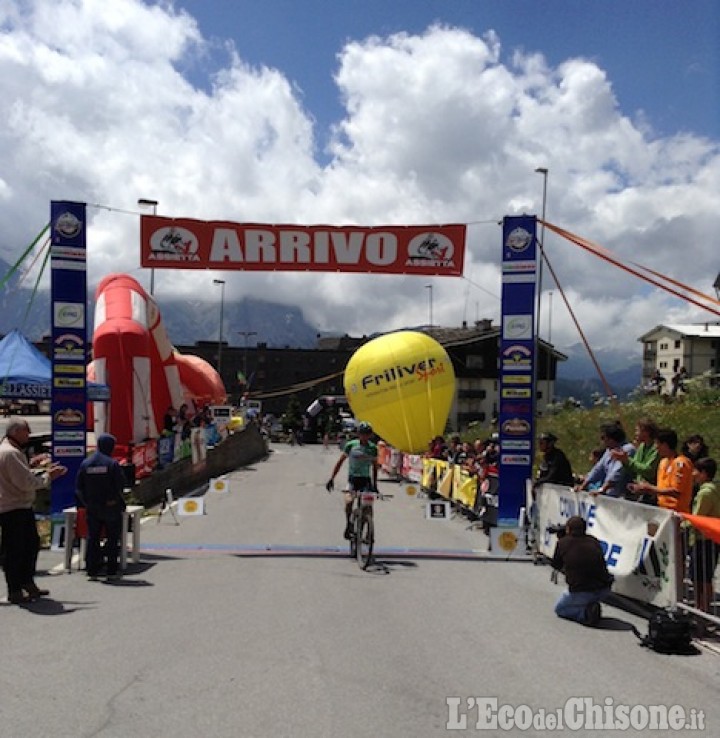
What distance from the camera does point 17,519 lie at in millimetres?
7469

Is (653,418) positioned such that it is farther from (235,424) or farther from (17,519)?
(235,424)

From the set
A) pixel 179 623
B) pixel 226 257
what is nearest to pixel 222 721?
pixel 179 623

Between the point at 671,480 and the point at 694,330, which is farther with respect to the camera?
the point at 694,330

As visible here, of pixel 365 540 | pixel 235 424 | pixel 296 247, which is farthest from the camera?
pixel 235 424

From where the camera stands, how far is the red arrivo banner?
11.7 meters

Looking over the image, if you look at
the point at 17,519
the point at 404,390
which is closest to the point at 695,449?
the point at 17,519

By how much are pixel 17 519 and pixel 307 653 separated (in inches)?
138

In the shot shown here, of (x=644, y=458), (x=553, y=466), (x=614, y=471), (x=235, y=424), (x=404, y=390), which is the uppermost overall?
(x=404, y=390)

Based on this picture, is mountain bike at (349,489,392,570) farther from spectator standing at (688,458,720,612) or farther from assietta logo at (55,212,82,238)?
assietta logo at (55,212,82,238)

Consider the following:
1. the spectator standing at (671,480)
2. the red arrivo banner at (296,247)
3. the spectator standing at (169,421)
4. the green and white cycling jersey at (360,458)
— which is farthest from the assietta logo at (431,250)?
the spectator standing at (169,421)

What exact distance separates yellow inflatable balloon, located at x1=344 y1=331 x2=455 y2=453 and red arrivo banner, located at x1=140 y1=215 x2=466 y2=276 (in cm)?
1269

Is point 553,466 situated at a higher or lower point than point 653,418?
lower

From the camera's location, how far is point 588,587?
7031mm

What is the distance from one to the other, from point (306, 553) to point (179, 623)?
3.78 meters
